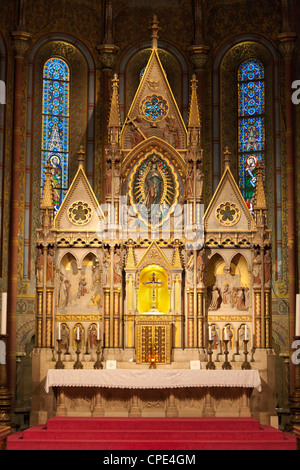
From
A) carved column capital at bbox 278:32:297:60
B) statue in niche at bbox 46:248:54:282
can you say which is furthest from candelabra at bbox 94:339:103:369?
carved column capital at bbox 278:32:297:60

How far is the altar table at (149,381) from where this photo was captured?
17297mm

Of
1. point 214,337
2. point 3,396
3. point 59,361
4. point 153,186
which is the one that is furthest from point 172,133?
point 3,396

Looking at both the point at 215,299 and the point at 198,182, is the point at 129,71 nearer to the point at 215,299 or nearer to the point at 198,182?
the point at 198,182

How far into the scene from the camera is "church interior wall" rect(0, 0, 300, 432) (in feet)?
76.4

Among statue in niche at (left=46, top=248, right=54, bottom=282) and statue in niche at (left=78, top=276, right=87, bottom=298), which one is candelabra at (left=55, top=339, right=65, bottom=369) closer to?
statue in niche at (left=78, top=276, right=87, bottom=298)

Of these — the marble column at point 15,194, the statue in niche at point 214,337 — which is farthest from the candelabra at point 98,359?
the marble column at point 15,194

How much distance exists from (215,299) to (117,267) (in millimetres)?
2414

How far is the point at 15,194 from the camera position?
75.0 feet

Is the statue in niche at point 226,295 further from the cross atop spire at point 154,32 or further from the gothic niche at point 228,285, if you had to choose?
the cross atop spire at point 154,32

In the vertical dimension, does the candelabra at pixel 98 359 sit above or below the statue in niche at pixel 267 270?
below

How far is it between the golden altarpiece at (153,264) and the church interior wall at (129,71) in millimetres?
3871

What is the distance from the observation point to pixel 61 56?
24781 millimetres

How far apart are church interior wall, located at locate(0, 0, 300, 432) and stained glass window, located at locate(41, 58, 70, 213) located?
207mm

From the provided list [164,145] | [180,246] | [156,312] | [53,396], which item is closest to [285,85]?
[164,145]
